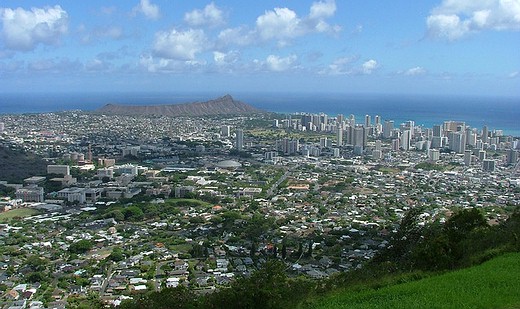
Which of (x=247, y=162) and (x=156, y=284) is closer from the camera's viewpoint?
(x=156, y=284)

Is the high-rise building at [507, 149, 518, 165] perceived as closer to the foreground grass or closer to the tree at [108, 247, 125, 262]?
the tree at [108, 247, 125, 262]

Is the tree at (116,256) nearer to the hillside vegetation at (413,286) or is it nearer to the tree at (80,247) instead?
the tree at (80,247)

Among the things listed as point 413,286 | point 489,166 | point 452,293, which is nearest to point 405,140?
point 489,166

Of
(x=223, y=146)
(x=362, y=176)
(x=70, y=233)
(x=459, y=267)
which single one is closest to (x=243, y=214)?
(x=70, y=233)

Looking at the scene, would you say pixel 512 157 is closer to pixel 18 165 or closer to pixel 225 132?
pixel 225 132

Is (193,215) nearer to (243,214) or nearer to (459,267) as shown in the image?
(243,214)

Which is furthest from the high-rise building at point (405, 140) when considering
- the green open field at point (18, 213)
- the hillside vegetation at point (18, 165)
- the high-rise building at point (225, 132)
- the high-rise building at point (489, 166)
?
the green open field at point (18, 213)
